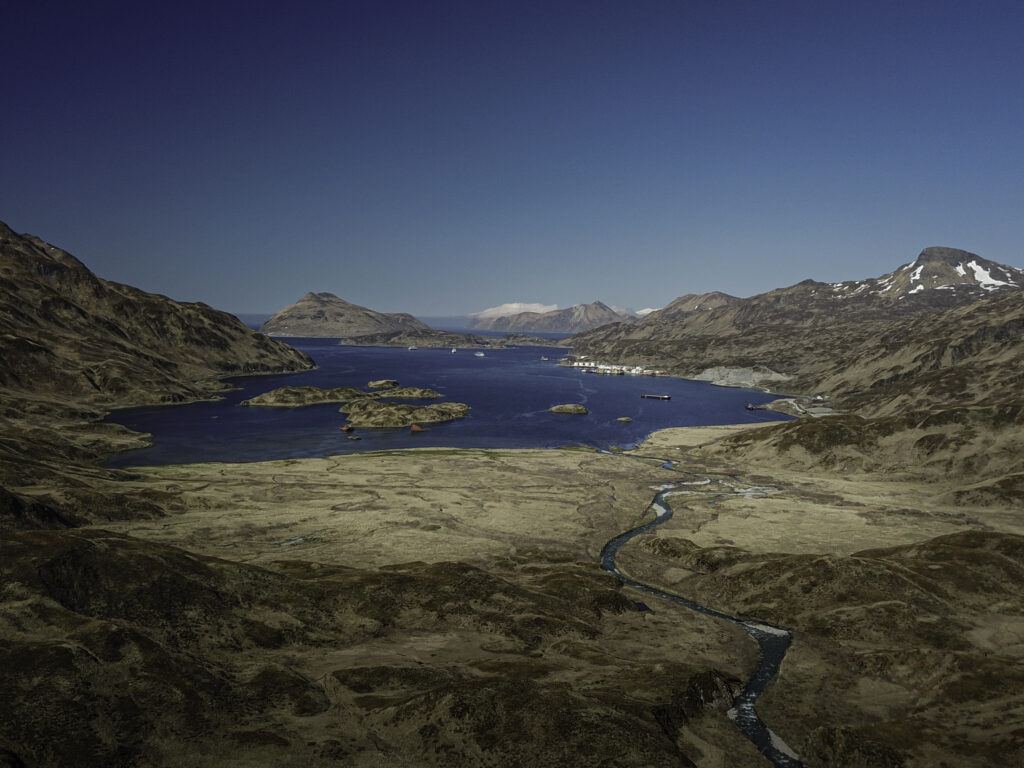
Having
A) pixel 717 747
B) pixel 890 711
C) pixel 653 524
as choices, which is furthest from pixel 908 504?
pixel 717 747

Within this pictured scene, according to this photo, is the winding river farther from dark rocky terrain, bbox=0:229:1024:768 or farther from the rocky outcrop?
the rocky outcrop

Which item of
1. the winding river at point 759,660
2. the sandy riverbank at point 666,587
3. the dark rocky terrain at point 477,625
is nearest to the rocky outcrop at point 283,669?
the dark rocky terrain at point 477,625

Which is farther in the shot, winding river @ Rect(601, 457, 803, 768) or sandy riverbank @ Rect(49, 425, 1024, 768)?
winding river @ Rect(601, 457, 803, 768)

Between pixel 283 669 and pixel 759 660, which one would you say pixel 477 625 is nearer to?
pixel 283 669

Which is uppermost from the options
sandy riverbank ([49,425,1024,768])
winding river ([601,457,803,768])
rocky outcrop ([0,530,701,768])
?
rocky outcrop ([0,530,701,768])

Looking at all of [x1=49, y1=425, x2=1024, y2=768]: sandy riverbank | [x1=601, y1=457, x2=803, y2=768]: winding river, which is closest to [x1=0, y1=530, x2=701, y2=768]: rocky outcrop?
[x1=49, y1=425, x2=1024, y2=768]: sandy riverbank

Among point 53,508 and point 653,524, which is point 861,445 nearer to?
point 653,524

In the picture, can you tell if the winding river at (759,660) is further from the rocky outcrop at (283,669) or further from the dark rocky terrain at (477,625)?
the rocky outcrop at (283,669)

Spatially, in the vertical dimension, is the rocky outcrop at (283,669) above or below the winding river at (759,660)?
above
